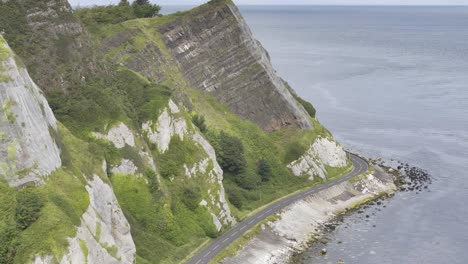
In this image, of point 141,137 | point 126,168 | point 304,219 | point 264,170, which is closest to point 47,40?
point 141,137

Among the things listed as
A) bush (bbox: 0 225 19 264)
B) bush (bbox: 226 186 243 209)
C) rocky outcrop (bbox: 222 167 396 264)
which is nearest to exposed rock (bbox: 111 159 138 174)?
rocky outcrop (bbox: 222 167 396 264)

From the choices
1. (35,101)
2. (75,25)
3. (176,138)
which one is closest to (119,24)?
(75,25)

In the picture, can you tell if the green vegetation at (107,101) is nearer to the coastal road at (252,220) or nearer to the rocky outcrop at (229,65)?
the coastal road at (252,220)

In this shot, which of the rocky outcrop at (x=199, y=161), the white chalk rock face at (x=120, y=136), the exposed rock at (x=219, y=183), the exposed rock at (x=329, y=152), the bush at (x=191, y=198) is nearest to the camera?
the white chalk rock face at (x=120, y=136)

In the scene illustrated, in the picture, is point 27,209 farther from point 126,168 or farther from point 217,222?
point 217,222

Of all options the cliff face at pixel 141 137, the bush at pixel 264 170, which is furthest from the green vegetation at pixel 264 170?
the cliff face at pixel 141 137

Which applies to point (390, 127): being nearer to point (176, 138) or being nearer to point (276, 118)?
point (276, 118)

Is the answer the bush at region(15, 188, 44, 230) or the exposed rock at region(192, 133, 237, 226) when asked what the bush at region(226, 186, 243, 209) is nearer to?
the exposed rock at region(192, 133, 237, 226)
